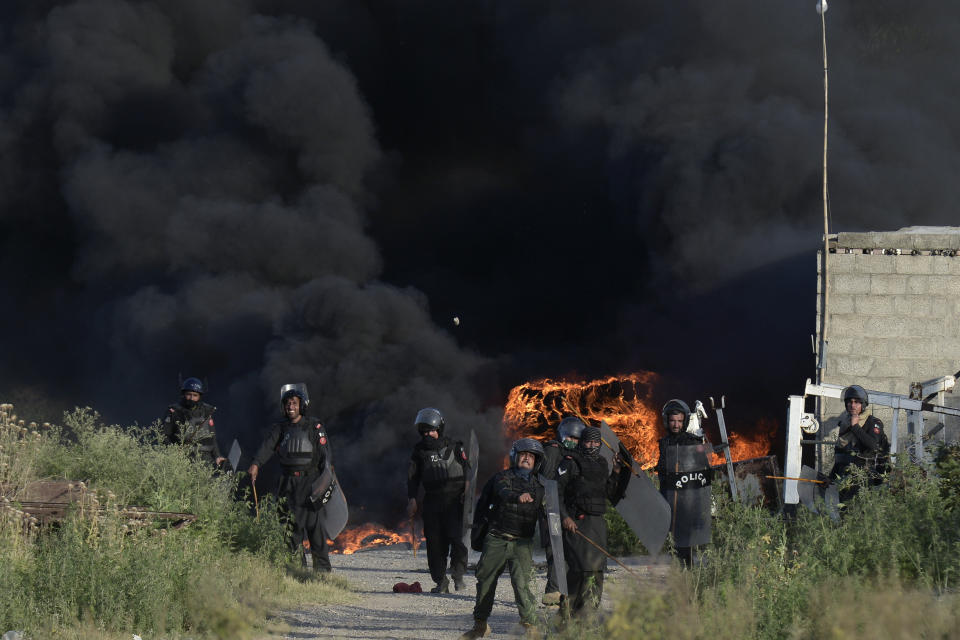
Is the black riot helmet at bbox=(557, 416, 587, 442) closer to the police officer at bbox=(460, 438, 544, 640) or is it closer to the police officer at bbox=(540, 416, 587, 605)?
the police officer at bbox=(540, 416, 587, 605)

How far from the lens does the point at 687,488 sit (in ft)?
30.2

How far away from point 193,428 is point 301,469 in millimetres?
1784

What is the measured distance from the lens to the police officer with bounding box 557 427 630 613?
7488 mm

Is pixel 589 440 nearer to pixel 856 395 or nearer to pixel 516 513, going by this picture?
pixel 516 513

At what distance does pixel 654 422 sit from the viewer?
2272 cm

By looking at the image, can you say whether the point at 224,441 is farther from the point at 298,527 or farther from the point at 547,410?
the point at 298,527

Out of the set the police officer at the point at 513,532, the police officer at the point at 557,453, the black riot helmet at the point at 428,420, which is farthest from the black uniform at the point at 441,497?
the police officer at the point at 513,532

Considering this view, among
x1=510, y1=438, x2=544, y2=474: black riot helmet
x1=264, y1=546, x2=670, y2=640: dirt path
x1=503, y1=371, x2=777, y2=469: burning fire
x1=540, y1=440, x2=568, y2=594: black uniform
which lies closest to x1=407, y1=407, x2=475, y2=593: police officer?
x1=264, y1=546, x2=670, y2=640: dirt path

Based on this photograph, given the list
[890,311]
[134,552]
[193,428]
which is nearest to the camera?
[134,552]

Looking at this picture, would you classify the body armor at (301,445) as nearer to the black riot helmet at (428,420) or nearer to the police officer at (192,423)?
the black riot helmet at (428,420)

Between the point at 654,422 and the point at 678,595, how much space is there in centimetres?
1773

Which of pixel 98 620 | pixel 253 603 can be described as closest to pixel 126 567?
pixel 98 620

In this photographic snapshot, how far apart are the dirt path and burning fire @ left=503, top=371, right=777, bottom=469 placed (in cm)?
1126

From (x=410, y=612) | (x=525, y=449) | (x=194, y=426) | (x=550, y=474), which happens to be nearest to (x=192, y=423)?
(x=194, y=426)
